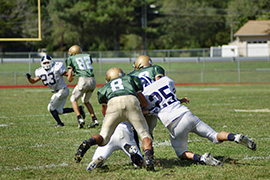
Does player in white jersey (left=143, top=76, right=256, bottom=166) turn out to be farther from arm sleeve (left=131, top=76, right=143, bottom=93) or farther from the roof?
the roof

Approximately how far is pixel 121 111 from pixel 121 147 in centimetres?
48

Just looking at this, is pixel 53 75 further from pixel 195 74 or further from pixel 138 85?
pixel 195 74

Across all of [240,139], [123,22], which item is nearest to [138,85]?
[240,139]

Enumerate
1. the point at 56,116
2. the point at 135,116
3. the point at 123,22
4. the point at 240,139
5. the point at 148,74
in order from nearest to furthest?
the point at 240,139
the point at 135,116
the point at 148,74
the point at 56,116
the point at 123,22

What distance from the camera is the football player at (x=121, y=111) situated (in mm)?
5176

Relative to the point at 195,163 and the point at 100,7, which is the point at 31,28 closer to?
the point at 100,7

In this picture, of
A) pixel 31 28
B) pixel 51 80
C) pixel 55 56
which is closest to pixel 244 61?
pixel 55 56

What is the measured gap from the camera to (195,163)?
5.59 metres

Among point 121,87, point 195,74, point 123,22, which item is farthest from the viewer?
point 123,22

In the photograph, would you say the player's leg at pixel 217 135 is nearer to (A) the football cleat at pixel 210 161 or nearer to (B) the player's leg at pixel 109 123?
(A) the football cleat at pixel 210 161

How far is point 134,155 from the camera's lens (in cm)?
518

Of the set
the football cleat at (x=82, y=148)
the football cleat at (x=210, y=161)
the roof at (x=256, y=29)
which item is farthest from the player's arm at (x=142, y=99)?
the roof at (x=256, y=29)

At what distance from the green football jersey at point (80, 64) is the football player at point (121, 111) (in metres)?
4.21

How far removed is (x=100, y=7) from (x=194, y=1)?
21.0 metres
